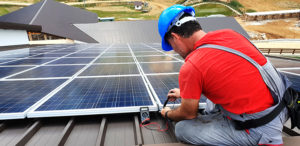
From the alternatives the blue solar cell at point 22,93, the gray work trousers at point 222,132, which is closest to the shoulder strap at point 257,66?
the gray work trousers at point 222,132

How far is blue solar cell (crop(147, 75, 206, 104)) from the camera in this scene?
3385 mm

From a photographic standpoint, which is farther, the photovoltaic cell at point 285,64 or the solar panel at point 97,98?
the photovoltaic cell at point 285,64

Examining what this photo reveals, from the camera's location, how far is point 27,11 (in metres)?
25.6

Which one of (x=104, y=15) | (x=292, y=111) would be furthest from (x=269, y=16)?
(x=292, y=111)

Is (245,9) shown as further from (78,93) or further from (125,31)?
(78,93)

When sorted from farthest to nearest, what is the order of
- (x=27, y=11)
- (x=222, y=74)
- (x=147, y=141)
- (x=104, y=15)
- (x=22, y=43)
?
(x=104, y=15) < (x=27, y=11) < (x=22, y=43) < (x=147, y=141) < (x=222, y=74)

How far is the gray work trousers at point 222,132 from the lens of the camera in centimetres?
187

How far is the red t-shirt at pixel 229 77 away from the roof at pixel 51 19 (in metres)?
25.1

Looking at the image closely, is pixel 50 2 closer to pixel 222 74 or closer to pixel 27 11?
pixel 27 11

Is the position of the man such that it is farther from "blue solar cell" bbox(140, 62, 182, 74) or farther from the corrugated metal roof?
"blue solar cell" bbox(140, 62, 182, 74)

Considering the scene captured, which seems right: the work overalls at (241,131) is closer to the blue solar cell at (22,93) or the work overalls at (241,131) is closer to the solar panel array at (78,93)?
the solar panel array at (78,93)

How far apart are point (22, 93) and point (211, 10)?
9111cm

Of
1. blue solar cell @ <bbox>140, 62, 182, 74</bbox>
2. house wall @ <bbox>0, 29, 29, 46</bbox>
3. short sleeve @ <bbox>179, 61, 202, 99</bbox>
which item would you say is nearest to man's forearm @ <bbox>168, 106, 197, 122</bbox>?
short sleeve @ <bbox>179, 61, 202, 99</bbox>

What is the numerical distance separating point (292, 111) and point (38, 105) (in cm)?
423
